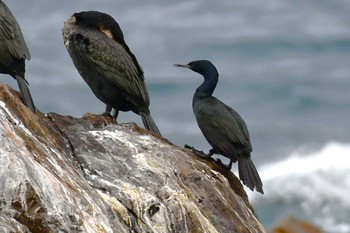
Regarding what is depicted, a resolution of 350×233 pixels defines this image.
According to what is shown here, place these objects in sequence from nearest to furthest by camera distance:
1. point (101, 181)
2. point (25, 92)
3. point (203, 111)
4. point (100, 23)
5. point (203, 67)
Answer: point (101, 181) < point (25, 92) < point (203, 111) < point (100, 23) < point (203, 67)

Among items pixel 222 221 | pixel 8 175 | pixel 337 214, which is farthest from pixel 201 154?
pixel 337 214

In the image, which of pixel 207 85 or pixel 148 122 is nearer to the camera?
pixel 148 122

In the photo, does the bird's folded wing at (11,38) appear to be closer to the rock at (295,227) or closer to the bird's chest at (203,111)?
the bird's chest at (203,111)

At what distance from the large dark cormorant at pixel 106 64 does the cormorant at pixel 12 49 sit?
1.80 metres

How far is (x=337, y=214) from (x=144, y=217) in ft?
249

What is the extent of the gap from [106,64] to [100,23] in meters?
0.62

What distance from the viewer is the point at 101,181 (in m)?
11.6

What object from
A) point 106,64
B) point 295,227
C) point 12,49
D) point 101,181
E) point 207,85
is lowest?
point 295,227

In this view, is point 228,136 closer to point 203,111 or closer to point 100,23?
point 203,111

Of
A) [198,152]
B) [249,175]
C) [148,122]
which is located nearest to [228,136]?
[249,175]

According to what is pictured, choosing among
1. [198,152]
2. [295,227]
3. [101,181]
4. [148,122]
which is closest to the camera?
[295,227]

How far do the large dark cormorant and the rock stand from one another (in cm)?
715

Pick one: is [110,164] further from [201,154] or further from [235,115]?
[235,115]

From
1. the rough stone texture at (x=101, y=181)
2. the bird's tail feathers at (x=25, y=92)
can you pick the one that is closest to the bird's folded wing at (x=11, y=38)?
the bird's tail feathers at (x=25, y=92)
